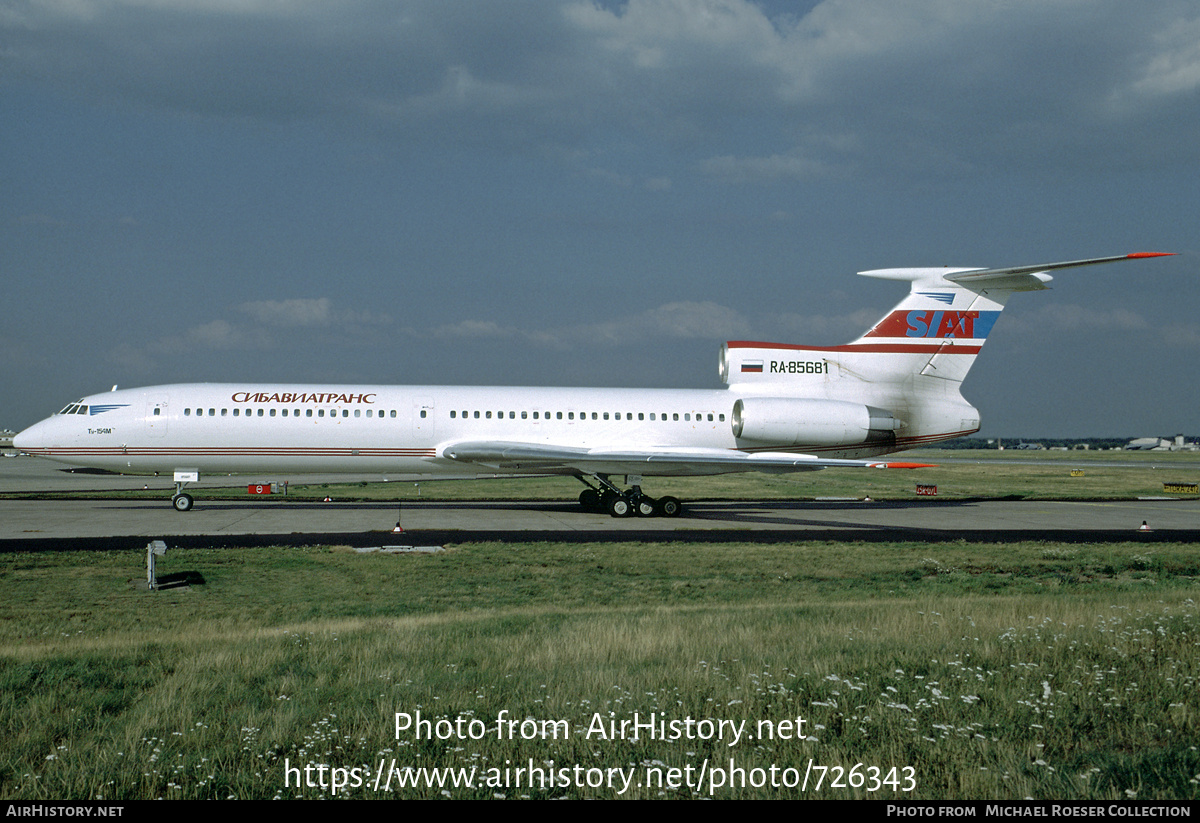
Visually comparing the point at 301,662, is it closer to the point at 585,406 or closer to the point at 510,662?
the point at 510,662

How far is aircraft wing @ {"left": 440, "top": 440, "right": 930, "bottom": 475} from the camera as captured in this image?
25.1 meters

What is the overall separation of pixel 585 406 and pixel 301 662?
2001cm

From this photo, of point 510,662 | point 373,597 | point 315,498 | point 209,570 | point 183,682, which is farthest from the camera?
point 315,498

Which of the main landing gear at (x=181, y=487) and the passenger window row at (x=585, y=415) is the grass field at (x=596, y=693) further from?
the passenger window row at (x=585, y=415)

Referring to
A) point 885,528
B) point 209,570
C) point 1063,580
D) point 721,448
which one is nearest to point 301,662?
point 209,570

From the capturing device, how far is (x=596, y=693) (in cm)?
640

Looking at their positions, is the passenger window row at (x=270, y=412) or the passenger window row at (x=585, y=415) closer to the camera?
the passenger window row at (x=270, y=412)

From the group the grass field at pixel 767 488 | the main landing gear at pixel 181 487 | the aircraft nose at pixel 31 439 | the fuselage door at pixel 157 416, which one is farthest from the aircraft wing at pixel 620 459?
the aircraft nose at pixel 31 439

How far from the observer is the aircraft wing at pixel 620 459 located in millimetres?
25109

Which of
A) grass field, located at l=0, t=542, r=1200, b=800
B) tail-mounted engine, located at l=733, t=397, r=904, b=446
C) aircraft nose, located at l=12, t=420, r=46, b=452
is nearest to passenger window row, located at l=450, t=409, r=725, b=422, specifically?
tail-mounted engine, located at l=733, t=397, r=904, b=446

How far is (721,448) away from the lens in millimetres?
27859

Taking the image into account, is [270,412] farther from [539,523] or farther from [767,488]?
[767,488]

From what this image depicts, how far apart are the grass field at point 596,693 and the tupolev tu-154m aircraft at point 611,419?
13464 millimetres
